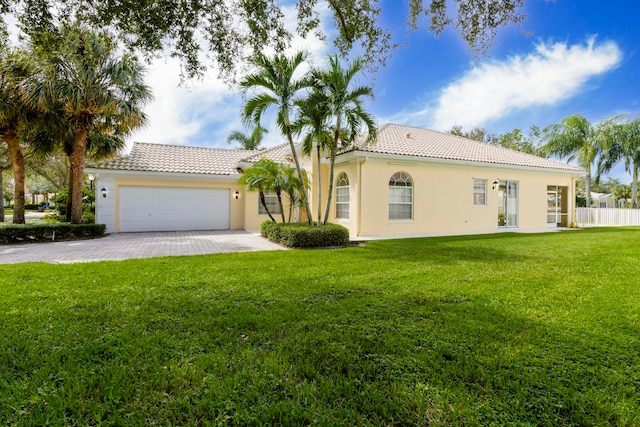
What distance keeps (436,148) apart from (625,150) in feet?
71.3

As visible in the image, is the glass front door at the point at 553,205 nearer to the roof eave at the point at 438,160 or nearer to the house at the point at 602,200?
the roof eave at the point at 438,160

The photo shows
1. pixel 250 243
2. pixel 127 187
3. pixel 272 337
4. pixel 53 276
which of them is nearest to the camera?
pixel 272 337

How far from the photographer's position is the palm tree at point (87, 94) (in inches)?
477

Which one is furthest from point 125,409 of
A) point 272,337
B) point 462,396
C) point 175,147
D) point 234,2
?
point 175,147

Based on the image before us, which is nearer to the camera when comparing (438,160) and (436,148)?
(438,160)

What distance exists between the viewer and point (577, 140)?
81.8ft

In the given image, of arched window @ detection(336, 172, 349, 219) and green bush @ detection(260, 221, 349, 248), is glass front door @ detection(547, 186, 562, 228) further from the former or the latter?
green bush @ detection(260, 221, 349, 248)

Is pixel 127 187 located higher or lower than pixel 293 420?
higher

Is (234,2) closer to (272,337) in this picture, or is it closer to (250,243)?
(272,337)

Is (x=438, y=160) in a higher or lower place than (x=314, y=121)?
lower

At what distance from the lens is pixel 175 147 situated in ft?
Answer: 65.8

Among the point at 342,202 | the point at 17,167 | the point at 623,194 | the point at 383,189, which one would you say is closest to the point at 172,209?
the point at 17,167

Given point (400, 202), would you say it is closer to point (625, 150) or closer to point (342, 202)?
point (342, 202)

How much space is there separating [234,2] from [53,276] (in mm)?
6570
